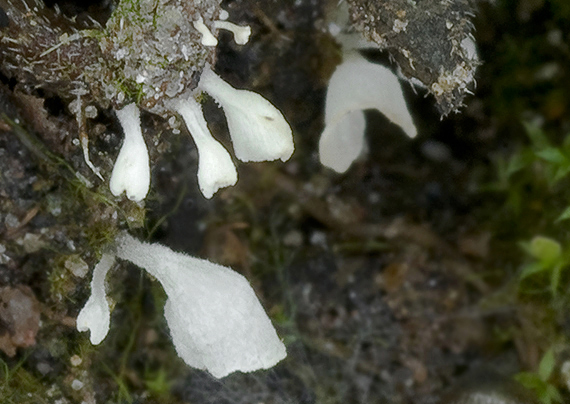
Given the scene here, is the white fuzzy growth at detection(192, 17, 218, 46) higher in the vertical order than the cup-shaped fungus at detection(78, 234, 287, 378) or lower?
higher

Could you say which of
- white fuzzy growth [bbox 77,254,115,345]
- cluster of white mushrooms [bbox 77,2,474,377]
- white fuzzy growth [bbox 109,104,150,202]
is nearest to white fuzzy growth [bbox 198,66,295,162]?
cluster of white mushrooms [bbox 77,2,474,377]

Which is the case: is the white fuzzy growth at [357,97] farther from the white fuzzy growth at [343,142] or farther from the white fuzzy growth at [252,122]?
the white fuzzy growth at [252,122]

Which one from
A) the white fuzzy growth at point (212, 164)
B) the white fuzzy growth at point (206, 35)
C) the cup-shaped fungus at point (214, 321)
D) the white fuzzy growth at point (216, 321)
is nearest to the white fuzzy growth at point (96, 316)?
the cup-shaped fungus at point (214, 321)

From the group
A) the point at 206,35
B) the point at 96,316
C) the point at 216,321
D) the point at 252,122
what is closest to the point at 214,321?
the point at 216,321

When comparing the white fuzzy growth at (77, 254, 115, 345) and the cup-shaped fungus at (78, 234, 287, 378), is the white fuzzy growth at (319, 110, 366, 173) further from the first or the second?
the white fuzzy growth at (77, 254, 115, 345)

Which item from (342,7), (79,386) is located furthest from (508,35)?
(79,386)
